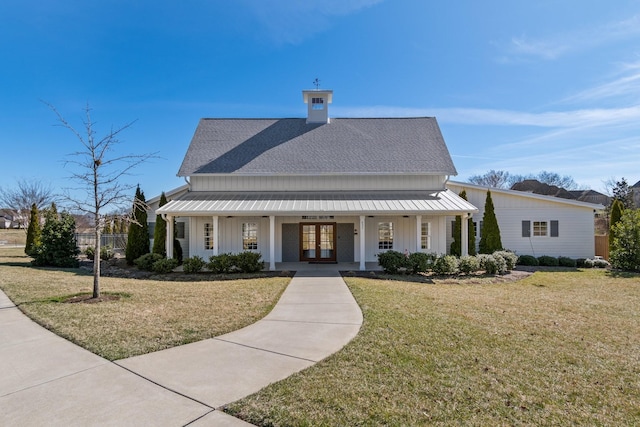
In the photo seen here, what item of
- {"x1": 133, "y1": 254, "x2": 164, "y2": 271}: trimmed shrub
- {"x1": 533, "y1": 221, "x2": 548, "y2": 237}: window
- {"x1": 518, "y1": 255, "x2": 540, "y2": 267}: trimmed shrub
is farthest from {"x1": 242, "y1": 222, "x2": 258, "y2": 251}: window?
{"x1": 533, "y1": 221, "x2": 548, "y2": 237}: window

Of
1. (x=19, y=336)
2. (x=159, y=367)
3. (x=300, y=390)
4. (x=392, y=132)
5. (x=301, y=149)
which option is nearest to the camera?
(x=300, y=390)

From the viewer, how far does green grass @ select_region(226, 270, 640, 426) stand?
10.5 feet

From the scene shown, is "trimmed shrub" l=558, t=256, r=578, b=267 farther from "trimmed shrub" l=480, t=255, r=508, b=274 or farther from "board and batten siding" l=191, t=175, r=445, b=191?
"board and batten siding" l=191, t=175, r=445, b=191

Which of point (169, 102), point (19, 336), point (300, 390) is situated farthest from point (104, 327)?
point (169, 102)

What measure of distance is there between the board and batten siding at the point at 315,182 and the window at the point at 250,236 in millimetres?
1937

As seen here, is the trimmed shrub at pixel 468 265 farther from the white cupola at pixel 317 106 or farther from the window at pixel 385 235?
the white cupola at pixel 317 106

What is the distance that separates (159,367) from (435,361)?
3.55 meters

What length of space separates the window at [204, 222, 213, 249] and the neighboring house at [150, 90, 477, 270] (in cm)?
5

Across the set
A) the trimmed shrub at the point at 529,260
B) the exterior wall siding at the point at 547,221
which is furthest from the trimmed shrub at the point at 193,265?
the trimmed shrub at the point at 529,260

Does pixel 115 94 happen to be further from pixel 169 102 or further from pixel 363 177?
pixel 363 177

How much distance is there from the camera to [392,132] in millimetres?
20062

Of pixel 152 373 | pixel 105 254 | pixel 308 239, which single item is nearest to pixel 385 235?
pixel 308 239

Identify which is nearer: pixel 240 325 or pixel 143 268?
pixel 240 325

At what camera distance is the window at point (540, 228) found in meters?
17.7
